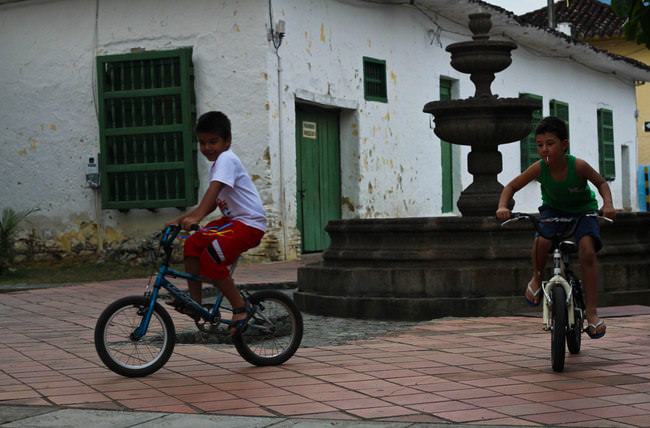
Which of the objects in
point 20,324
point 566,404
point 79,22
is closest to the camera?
point 566,404

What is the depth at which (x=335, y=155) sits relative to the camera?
1592cm

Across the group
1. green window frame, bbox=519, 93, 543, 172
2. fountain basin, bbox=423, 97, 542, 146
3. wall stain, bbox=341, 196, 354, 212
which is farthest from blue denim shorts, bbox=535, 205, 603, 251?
green window frame, bbox=519, 93, 543, 172

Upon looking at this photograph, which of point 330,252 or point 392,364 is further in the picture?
point 330,252

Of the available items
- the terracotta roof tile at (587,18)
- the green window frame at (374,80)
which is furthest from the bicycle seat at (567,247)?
the terracotta roof tile at (587,18)

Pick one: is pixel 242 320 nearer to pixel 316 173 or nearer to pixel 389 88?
pixel 316 173

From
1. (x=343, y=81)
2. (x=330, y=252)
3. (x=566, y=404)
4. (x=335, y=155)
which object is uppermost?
(x=343, y=81)

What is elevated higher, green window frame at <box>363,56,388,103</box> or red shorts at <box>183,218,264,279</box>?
green window frame at <box>363,56,388,103</box>

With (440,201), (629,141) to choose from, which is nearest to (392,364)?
(440,201)

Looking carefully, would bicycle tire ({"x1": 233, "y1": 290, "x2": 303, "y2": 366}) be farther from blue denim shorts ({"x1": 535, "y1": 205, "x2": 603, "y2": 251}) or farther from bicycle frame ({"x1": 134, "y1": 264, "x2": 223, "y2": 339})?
blue denim shorts ({"x1": 535, "y1": 205, "x2": 603, "y2": 251})

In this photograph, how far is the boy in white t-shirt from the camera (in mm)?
5395

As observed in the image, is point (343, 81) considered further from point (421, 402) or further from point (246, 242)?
point (421, 402)

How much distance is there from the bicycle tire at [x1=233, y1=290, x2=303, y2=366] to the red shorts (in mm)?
361

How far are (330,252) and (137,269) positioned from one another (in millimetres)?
5307

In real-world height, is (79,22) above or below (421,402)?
above
